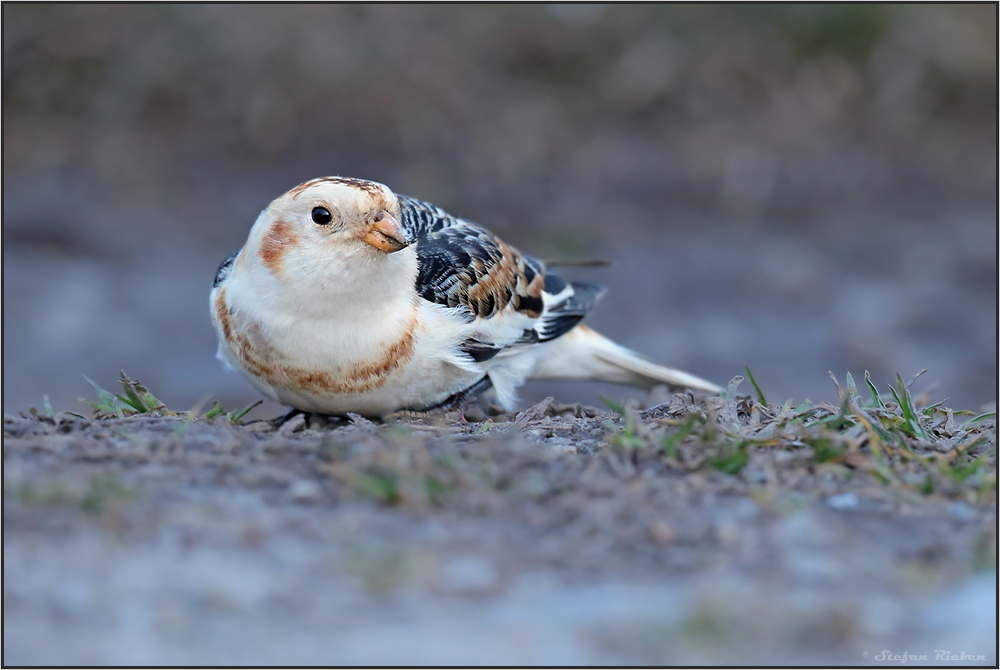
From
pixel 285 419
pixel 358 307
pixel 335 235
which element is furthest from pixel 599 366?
pixel 335 235

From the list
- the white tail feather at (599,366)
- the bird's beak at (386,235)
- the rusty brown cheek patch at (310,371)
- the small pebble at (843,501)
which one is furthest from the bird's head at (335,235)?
the small pebble at (843,501)

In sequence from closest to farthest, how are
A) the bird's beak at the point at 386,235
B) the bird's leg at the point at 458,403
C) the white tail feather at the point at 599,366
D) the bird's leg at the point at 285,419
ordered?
the bird's beak at the point at 386,235 < the bird's leg at the point at 285,419 < the bird's leg at the point at 458,403 < the white tail feather at the point at 599,366

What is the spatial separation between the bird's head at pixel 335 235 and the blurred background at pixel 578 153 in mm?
5544

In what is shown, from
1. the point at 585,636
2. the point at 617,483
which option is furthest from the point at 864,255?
the point at 585,636

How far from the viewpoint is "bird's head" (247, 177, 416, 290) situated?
15.3 feet

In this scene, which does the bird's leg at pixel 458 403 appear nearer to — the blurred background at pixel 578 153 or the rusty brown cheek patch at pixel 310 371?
the rusty brown cheek patch at pixel 310 371

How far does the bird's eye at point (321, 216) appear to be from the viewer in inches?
185

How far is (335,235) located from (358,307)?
317 mm

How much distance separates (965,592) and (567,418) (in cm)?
223

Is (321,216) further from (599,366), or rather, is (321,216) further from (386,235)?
(599,366)

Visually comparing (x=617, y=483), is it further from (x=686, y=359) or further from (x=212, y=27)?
(x=212, y=27)

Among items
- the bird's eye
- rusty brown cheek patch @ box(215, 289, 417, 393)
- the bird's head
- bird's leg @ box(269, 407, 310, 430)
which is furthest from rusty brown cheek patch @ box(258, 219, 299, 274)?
bird's leg @ box(269, 407, 310, 430)

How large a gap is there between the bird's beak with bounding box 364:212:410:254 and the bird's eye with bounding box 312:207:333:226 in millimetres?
183

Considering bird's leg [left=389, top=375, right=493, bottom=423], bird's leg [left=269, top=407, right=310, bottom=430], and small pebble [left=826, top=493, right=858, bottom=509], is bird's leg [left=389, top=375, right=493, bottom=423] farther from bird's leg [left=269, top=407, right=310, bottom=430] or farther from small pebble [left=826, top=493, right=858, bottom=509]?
small pebble [left=826, top=493, right=858, bottom=509]
